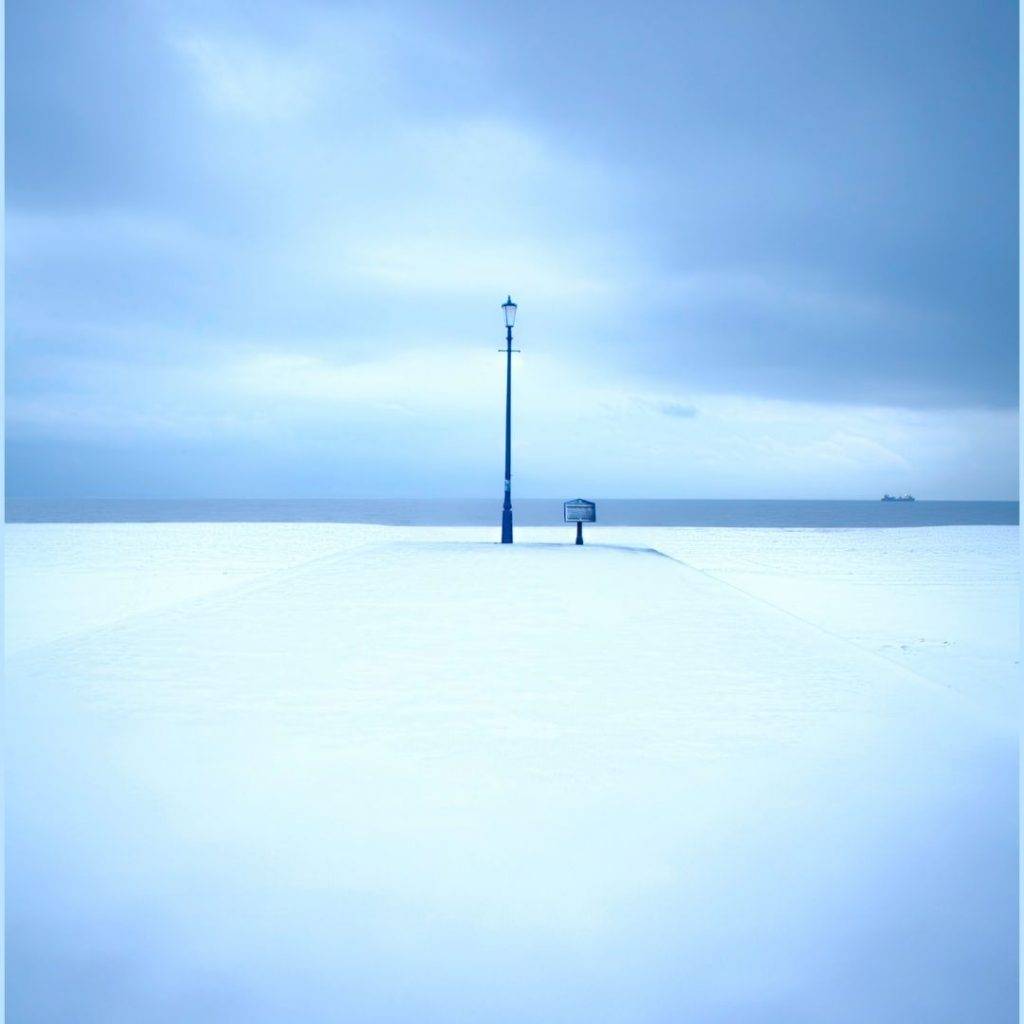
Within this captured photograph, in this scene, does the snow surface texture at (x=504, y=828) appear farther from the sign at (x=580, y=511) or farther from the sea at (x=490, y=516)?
the sea at (x=490, y=516)

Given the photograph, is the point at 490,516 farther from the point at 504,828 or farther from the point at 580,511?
the point at 504,828

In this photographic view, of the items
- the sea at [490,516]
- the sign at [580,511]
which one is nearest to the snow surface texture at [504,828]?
the sign at [580,511]

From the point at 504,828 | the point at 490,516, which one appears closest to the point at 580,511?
the point at 504,828

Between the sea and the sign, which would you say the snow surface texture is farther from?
the sea

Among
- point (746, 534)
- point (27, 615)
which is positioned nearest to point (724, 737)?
point (27, 615)

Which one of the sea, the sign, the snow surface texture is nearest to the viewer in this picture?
the snow surface texture

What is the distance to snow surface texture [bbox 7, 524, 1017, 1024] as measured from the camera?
3.32 meters

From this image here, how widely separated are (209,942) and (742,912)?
2.09 m

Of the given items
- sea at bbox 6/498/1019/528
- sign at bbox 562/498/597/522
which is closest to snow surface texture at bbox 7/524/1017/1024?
sign at bbox 562/498/597/522

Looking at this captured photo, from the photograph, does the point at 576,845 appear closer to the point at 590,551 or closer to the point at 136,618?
the point at 136,618

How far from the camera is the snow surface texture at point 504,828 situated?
3.32 m

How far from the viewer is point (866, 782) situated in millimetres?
5148

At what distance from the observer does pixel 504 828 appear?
446cm

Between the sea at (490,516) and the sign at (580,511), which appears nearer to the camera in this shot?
the sign at (580,511)
